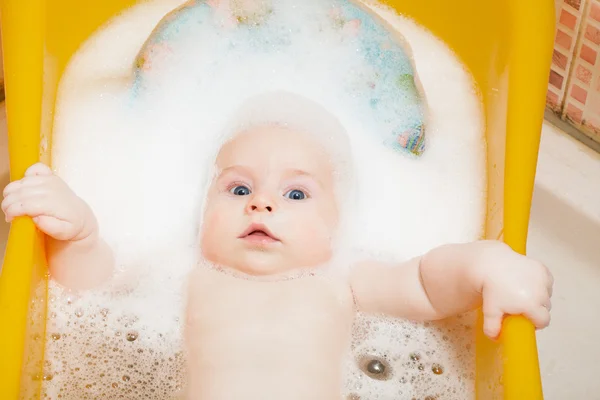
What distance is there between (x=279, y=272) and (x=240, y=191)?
117mm

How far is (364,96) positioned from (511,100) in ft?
0.81

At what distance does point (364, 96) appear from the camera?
1288 mm

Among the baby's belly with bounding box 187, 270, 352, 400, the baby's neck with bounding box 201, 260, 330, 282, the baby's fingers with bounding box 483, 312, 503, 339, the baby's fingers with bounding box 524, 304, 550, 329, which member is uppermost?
the baby's fingers with bounding box 524, 304, 550, 329

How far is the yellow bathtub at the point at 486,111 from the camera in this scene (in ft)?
2.93

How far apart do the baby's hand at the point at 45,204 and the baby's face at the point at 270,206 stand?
171 millimetres

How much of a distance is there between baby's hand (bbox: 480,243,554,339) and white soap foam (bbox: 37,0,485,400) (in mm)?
159

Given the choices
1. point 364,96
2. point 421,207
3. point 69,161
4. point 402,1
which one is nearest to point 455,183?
point 421,207

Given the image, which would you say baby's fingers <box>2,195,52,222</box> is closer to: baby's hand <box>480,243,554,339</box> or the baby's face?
the baby's face

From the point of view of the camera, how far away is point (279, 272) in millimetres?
1051

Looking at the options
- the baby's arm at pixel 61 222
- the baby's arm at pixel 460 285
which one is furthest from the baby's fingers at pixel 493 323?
the baby's arm at pixel 61 222

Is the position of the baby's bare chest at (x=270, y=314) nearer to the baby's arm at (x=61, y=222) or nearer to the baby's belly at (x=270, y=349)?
the baby's belly at (x=270, y=349)

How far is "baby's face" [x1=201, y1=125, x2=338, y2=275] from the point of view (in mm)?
1035

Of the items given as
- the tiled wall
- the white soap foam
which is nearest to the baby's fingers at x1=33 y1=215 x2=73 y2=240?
the white soap foam

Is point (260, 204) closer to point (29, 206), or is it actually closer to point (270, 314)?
point (270, 314)
